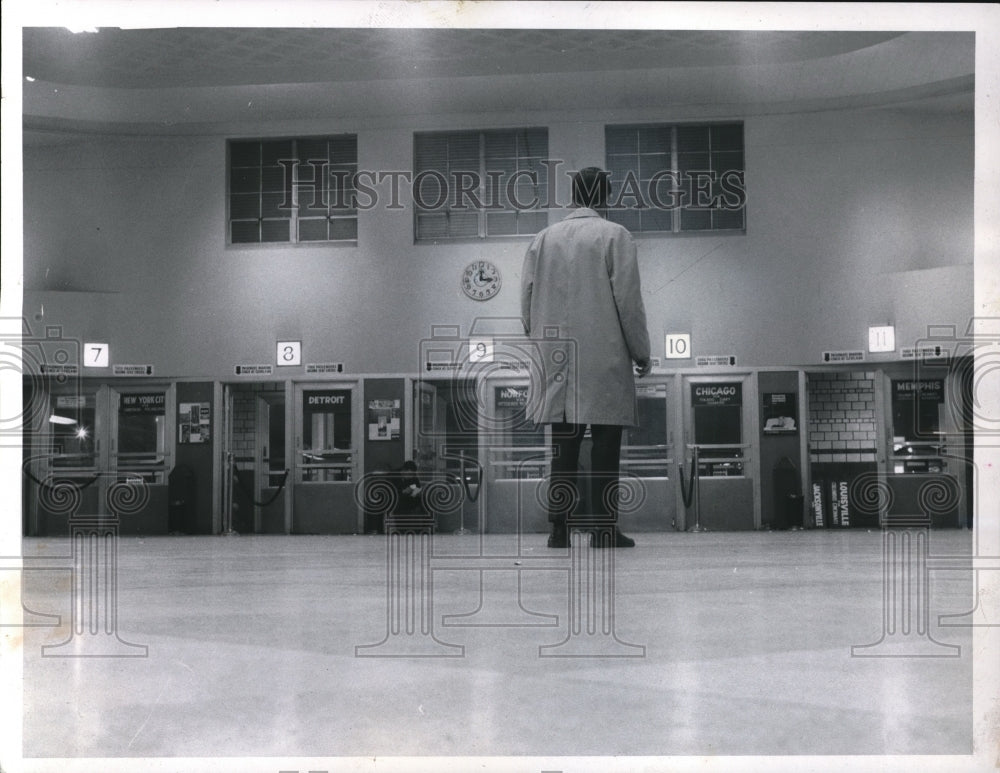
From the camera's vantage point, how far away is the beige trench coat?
2801 millimetres

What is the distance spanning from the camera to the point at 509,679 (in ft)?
3.79

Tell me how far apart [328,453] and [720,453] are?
3735 mm

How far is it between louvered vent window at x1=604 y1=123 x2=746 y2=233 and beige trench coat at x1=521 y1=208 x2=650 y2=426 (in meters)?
6.72

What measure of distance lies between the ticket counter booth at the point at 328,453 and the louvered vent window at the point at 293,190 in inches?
59.8

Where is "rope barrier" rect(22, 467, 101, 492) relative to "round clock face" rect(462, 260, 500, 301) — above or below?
below

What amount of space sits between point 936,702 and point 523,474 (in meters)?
8.38

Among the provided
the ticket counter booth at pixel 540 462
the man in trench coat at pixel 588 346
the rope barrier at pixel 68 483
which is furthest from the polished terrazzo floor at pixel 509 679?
the rope barrier at pixel 68 483

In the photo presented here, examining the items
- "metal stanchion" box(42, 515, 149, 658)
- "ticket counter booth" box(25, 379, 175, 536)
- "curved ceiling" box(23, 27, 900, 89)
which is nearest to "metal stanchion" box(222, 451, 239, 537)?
"ticket counter booth" box(25, 379, 175, 536)

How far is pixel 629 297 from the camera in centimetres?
285

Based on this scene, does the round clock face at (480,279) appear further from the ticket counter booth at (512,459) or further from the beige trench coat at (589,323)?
the beige trench coat at (589,323)

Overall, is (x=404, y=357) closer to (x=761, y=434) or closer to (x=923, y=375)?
(x=761, y=434)

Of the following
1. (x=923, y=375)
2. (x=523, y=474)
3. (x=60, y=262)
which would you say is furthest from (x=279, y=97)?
(x=923, y=375)

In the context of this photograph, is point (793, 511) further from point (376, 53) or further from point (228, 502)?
point (376, 53)

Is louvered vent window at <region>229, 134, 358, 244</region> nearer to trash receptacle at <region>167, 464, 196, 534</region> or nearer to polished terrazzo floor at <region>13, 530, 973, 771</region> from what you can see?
trash receptacle at <region>167, 464, 196, 534</region>
